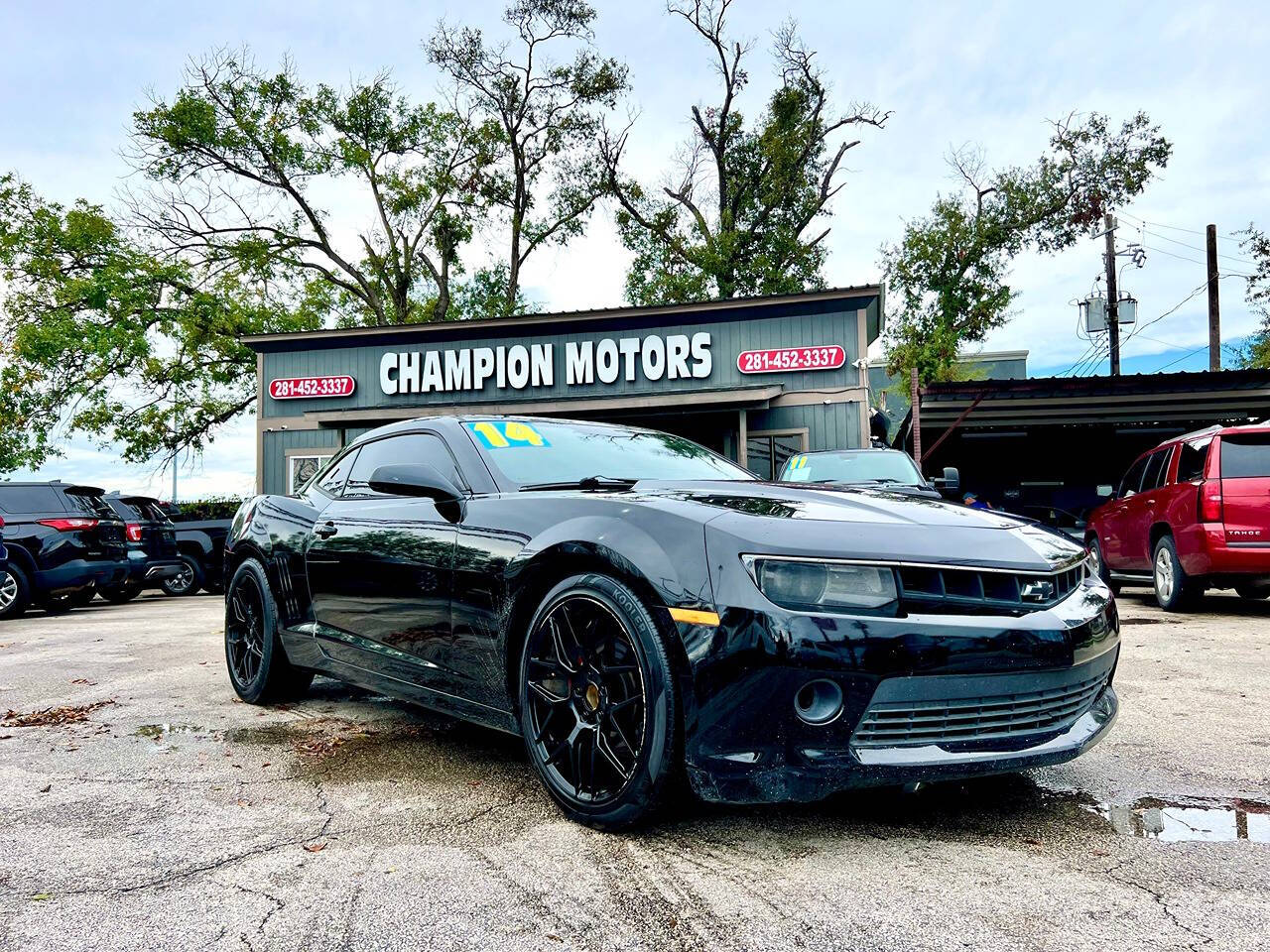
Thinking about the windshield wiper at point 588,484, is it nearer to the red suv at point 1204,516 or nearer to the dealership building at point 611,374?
the red suv at point 1204,516

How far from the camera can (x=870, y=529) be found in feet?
8.50

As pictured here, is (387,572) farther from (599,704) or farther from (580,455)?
(599,704)

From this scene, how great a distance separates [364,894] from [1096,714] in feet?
7.03

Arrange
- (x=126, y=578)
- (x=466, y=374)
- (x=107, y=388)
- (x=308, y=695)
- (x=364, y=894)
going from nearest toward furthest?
1. (x=364, y=894)
2. (x=308, y=695)
3. (x=126, y=578)
4. (x=466, y=374)
5. (x=107, y=388)

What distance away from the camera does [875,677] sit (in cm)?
236

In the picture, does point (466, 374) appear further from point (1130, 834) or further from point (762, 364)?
point (1130, 834)

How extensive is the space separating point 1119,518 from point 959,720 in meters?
8.78

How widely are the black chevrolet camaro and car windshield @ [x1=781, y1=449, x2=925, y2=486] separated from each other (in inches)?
269

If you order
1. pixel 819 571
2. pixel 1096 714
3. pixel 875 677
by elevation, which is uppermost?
pixel 819 571

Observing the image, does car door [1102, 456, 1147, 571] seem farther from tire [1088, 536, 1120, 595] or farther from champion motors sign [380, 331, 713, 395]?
champion motors sign [380, 331, 713, 395]

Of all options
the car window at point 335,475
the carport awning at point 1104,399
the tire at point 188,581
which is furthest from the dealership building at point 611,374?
the car window at point 335,475

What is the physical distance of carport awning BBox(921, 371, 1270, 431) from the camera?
16422 millimetres

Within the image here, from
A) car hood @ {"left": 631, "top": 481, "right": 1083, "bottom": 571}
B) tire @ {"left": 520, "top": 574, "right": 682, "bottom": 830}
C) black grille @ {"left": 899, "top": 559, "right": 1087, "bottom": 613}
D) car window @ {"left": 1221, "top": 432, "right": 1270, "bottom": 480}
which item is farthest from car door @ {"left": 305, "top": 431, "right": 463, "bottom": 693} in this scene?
car window @ {"left": 1221, "top": 432, "right": 1270, "bottom": 480}

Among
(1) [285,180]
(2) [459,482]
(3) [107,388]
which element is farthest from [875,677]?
(1) [285,180]
